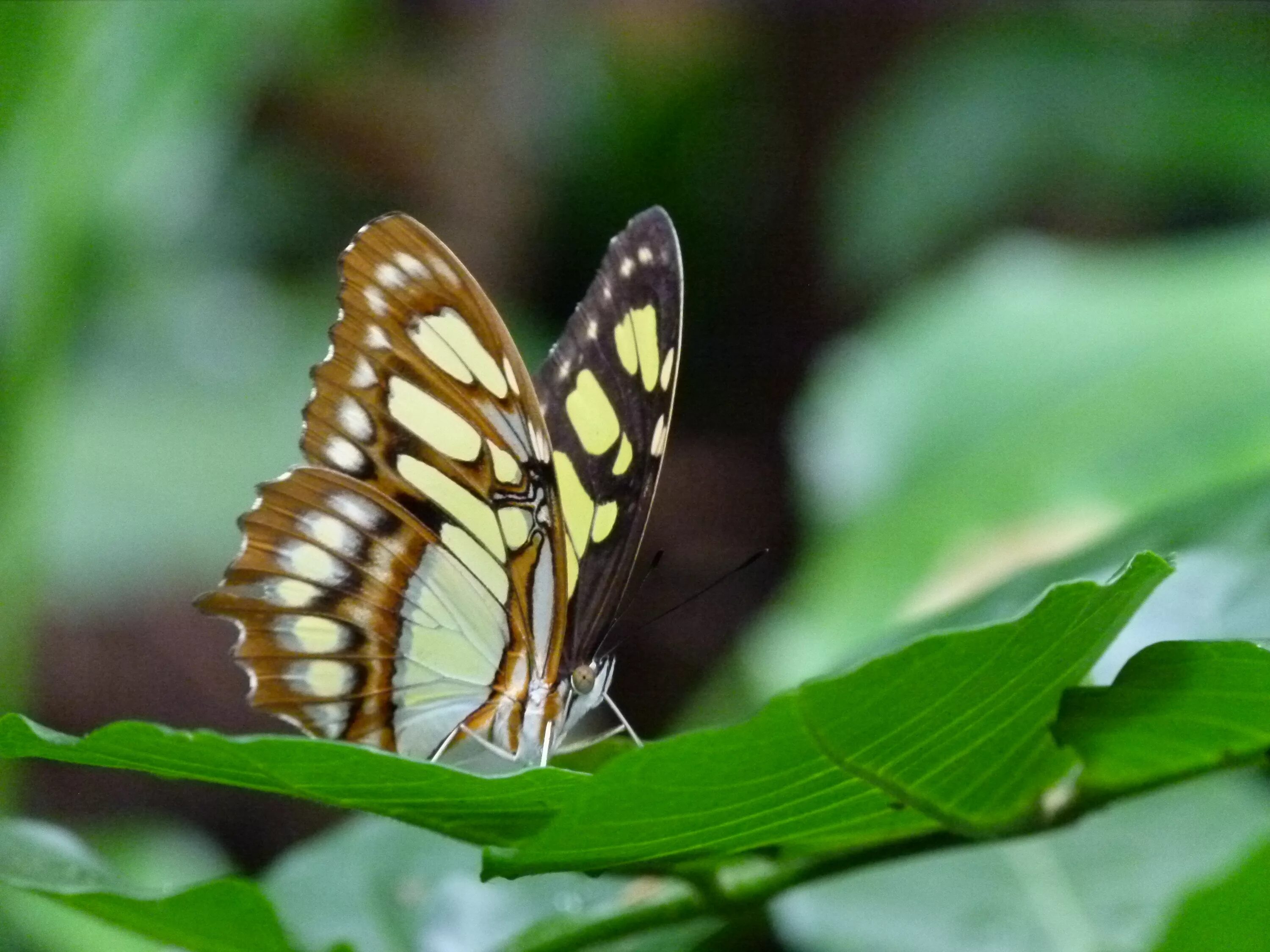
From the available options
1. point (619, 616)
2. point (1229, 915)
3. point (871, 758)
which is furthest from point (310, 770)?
point (619, 616)

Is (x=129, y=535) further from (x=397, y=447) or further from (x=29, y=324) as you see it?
(x=397, y=447)

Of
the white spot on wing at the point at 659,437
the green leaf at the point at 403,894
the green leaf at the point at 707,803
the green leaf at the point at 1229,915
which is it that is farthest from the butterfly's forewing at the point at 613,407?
the green leaf at the point at 1229,915

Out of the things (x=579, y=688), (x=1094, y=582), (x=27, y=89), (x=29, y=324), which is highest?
(x=27, y=89)

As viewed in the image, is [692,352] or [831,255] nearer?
[831,255]

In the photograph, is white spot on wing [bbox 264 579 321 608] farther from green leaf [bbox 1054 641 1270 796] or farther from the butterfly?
green leaf [bbox 1054 641 1270 796]

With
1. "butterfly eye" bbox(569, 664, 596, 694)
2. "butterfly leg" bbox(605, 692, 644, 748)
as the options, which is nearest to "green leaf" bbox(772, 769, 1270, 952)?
"butterfly leg" bbox(605, 692, 644, 748)

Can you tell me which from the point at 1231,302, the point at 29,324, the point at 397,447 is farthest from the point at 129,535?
the point at 1231,302
